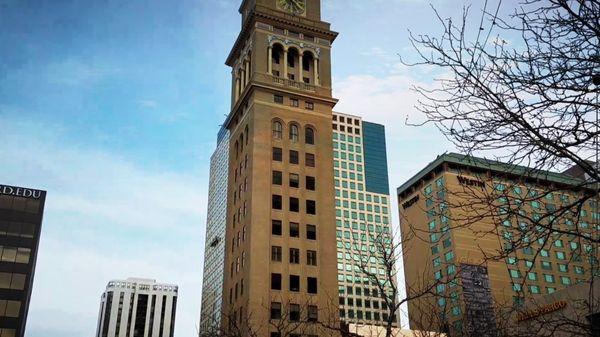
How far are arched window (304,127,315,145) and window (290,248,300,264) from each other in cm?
1231

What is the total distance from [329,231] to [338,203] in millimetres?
98829

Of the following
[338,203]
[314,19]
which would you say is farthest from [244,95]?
[338,203]

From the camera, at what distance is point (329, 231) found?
2234 inches

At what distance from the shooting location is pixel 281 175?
57.7 m

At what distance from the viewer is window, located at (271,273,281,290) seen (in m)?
52.0

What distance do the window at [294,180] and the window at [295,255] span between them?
263 inches

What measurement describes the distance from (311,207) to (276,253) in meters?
6.30

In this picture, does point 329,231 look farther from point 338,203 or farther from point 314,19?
point 338,203

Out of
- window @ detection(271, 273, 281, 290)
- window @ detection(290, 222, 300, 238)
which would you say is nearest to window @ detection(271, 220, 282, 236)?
window @ detection(290, 222, 300, 238)

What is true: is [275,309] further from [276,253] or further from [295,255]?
[295,255]

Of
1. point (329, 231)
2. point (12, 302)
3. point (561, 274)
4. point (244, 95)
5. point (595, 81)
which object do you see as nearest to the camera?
point (595, 81)

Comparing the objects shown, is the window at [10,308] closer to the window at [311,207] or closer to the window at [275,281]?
A: the window at [275,281]

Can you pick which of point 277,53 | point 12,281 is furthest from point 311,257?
point 12,281

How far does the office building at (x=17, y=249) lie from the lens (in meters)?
77.5
